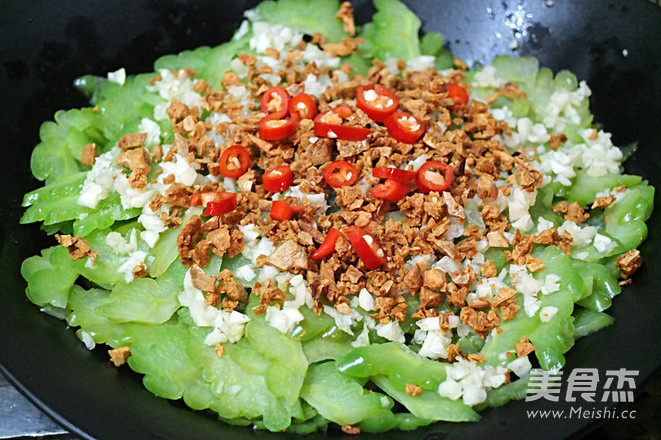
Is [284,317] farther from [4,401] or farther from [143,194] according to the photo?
[4,401]

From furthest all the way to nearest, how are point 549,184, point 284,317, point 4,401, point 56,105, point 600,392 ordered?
point 56,105 → point 549,184 → point 4,401 → point 284,317 → point 600,392

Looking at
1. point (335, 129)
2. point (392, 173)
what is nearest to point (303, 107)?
point (335, 129)

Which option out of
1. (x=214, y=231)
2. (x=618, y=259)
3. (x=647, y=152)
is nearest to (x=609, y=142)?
(x=647, y=152)

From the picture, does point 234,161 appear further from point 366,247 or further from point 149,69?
point 149,69

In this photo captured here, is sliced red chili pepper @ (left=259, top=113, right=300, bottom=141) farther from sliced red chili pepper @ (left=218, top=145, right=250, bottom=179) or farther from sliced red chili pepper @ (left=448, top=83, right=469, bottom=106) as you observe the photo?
sliced red chili pepper @ (left=448, top=83, right=469, bottom=106)

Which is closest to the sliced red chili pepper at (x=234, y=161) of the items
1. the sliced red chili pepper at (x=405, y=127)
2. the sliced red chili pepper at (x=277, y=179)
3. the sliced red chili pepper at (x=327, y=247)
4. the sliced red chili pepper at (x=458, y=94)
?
the sliced red chili pepper at (x=277, y=179)

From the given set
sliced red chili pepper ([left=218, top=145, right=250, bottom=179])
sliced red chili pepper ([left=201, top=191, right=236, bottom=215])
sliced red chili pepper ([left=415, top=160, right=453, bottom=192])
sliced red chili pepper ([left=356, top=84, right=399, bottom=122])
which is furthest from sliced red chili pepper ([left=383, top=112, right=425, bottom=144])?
sliced red chili pepper ([left=201, top=191, right=236, bottom=215])
